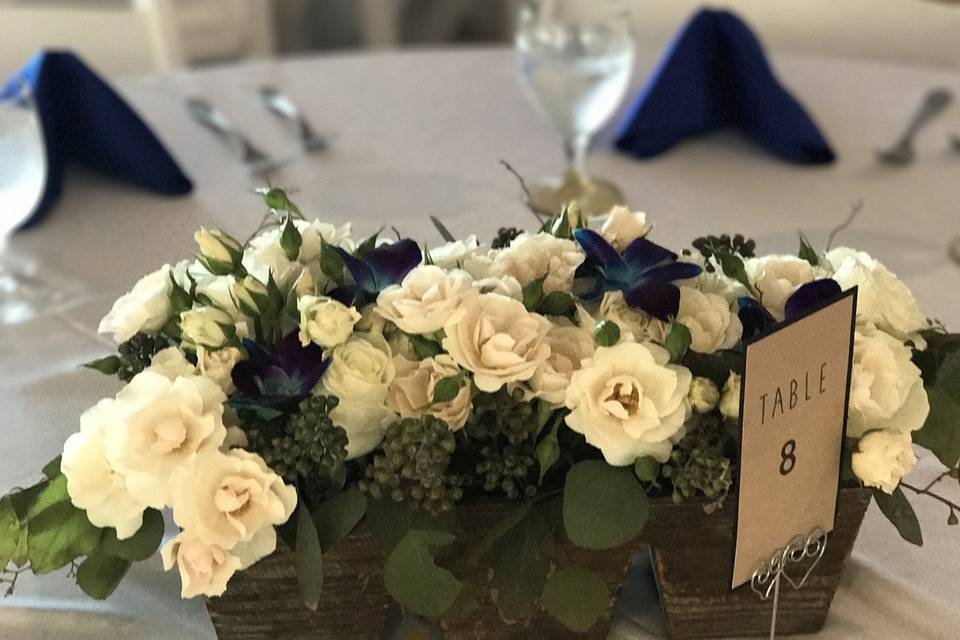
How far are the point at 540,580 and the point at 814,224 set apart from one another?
61 cm

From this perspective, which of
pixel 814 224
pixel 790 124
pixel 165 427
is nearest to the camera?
pixel 165 427

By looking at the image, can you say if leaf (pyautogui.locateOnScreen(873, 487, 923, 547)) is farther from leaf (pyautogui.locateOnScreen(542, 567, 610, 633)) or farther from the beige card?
leaf (pyautogui.locateOnScreen(542, 567, 610, 633))

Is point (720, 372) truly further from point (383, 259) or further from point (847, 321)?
point (383, 259)


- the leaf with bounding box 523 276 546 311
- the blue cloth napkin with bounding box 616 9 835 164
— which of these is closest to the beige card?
the leaf with bounding box 523 276 546 311

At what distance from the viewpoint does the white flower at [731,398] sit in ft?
1.46

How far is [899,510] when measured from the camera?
50 cm

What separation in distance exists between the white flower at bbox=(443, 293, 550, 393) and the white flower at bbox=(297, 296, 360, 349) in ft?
0.15

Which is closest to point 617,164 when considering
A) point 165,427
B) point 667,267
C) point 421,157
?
point 421,157

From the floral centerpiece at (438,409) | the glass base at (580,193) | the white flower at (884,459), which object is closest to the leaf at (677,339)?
the floral centerpiece at (438,409)

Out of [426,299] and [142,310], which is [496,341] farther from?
[142,310]

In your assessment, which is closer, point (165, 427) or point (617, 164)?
point (165, 427)

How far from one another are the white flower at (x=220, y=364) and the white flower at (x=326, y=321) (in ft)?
0.12

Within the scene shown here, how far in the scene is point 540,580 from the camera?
1.54 feet

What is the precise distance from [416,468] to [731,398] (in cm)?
15
